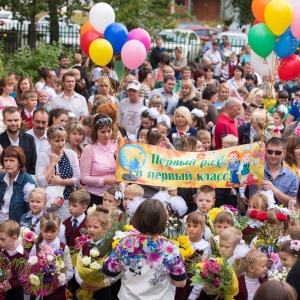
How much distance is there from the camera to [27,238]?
897 centimetres

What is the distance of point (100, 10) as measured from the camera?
45.9 feet

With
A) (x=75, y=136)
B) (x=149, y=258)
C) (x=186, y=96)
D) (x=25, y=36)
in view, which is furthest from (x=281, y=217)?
(x=25, y=36)

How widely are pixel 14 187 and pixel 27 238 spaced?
1.31 meters

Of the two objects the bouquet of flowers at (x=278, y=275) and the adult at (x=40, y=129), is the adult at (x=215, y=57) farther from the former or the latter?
the bouquet of flowers at (x=278, y=275)

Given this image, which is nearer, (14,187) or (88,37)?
(14,187)

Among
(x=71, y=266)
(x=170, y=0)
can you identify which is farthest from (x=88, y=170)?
(x=170, y=0)

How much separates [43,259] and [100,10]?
20.9ft

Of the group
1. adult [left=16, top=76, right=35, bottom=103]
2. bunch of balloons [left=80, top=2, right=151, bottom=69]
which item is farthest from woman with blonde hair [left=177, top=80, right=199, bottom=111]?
adult [left=16, top=76, right=35, bottom=103]

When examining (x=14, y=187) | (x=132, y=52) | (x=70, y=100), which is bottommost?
(x=14, y=187)

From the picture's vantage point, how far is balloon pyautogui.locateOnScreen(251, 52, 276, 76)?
12484 millimetres

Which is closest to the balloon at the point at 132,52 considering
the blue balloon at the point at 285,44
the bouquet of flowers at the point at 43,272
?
the blue balloon at the point at 285,44

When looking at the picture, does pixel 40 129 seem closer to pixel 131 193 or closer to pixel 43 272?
pixel 131 193

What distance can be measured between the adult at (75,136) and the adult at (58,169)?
1.50 ft

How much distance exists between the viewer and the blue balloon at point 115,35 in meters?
13.8
